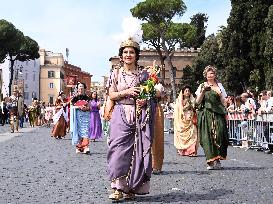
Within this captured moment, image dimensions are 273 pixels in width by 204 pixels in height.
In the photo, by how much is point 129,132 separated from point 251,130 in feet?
38.8

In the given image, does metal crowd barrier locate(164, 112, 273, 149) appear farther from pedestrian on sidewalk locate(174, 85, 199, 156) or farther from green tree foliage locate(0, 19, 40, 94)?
green tree foliage locate(0, 19, 40, 94)

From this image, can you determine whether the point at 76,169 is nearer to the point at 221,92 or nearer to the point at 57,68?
the point at 221,92

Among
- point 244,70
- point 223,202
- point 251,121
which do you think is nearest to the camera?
point 223,202

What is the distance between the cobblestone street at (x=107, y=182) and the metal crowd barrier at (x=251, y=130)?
4.17m

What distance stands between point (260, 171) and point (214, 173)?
98 cm

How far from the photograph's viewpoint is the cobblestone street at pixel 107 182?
7.09 m

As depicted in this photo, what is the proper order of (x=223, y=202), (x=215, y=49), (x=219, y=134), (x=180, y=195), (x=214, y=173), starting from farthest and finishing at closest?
(x=215, y=49)
(x=219, y=134)
(x=214, y=173)
(x=180, y=195)
(x=223, y=202)

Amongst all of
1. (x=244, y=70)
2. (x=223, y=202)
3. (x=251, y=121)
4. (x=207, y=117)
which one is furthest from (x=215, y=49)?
(x=223, y=202)

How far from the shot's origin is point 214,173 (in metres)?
10.2

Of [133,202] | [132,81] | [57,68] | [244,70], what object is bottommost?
[133,202]

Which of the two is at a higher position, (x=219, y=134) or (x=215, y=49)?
(x=215, y=49)

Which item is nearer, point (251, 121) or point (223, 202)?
point (223, 202)

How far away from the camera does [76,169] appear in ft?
35.0

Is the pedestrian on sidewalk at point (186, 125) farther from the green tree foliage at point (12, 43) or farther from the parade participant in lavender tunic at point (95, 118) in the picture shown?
the green tree foliage at point (12, 43)
